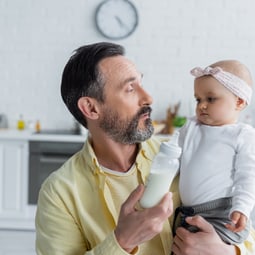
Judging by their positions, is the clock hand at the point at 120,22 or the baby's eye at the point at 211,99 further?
the clock hand at the point at 120,22

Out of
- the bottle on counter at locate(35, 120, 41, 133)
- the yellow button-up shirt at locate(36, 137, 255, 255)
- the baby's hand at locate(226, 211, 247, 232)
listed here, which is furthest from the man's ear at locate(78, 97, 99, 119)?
the bottle on counter at locate(35, 120, 41, 133)

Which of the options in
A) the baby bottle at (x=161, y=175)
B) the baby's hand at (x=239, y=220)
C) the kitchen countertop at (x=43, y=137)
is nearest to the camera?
the baby bottle at (x=161, y=175)

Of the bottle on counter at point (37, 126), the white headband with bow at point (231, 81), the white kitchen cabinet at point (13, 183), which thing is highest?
the white headband with bow at point (231, 81)

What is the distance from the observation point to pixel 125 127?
169 centimetres

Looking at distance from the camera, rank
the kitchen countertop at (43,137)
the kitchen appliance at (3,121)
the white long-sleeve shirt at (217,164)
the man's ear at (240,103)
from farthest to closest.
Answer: the kitchen appliance at (3,121) < the kitchen countertop at (43,137) < the man's ear at (240,103) < the white long-sleeve shirt at (217,164)

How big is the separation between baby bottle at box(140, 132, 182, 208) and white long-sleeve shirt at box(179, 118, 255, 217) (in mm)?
299

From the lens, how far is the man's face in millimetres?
1675

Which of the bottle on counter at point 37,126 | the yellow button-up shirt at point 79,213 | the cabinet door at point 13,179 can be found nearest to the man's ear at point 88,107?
the yellow button-up shirt at point 79,213

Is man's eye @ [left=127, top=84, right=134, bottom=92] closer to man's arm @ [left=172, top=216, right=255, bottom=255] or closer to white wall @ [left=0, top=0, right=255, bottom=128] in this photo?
man's arm @ [left=172, top=216, right=255, bottom=255]

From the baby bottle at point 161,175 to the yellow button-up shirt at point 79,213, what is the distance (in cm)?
32

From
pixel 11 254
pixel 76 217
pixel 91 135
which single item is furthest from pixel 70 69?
pixel 11 254

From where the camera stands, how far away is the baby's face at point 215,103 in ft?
5.46

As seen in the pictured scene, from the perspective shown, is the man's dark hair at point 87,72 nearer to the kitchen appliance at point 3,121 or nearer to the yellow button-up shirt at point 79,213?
the yellow button-up shirt at point 79,213

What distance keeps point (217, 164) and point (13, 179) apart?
3274 millimetres
